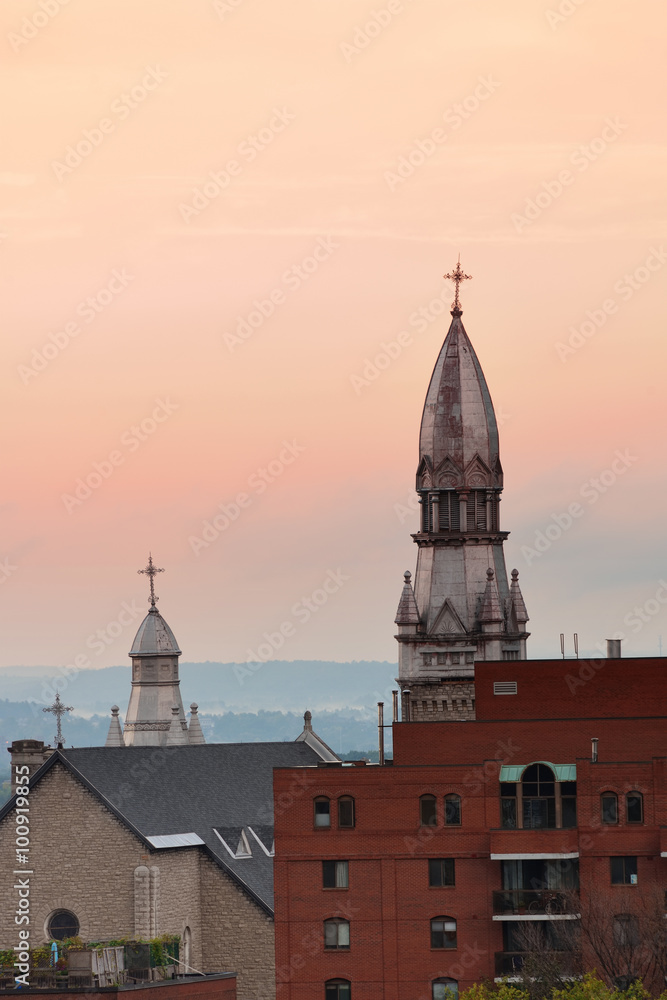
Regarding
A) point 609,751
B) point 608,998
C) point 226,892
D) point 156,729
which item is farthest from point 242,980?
point 156,729

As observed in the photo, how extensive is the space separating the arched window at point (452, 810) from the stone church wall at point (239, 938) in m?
15.6

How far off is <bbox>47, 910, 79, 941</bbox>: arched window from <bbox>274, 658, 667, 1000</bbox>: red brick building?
1380 cm

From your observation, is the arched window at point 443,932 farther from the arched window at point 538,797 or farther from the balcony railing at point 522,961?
the arched window at point 538,797

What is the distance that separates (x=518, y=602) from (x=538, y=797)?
34460mm

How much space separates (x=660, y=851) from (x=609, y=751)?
6.03 meters

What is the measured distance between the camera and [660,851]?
8494cm

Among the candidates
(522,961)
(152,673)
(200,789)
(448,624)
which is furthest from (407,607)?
(152,673)

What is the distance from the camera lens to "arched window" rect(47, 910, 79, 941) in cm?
9894

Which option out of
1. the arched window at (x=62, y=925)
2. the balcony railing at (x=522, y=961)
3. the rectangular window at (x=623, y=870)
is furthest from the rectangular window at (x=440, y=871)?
the arched window at (x=62, y=925)

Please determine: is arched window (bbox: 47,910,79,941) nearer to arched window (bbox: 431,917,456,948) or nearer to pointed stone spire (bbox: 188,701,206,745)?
arched window (bbox: 431,917,456,948)

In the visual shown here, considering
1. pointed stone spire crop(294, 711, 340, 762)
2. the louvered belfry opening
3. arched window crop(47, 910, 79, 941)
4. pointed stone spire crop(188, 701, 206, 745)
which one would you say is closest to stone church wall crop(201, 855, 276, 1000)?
arched window crop(47, 910, 79, 941)

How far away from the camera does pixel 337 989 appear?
8738cm

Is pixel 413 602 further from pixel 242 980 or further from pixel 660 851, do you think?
pixel 660 851

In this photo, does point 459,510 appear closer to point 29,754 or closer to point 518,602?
point 518,602
